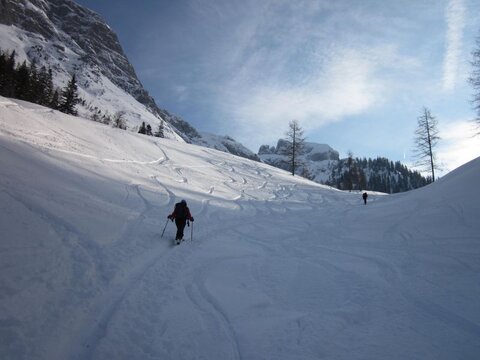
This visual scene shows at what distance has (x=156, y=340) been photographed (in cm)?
426

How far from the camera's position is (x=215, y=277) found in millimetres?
6883

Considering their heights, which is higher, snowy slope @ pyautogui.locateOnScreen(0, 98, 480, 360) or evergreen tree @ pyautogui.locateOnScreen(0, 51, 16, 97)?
evergreen tree @ pyautogui.locateOnScreen(0, 51, 16, 97)

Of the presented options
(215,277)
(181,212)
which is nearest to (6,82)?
(181,212)

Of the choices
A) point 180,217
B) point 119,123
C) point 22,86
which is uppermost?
point 119,123

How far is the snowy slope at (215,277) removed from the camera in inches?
165

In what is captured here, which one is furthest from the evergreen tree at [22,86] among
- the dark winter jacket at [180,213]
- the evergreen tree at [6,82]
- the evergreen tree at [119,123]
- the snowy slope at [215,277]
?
the dark winter jacket at [180,213]

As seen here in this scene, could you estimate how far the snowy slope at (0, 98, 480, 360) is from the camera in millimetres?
4193

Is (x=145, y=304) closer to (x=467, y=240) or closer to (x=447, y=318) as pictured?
(x=447, y=318)

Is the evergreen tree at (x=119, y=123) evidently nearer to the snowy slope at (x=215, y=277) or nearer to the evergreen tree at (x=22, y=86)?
the evergreen tree at (x=22, y=86)

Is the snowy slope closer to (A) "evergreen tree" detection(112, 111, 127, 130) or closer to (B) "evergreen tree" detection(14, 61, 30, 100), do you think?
(B) "evergreen tree" detection(14, 61, 30, 100)

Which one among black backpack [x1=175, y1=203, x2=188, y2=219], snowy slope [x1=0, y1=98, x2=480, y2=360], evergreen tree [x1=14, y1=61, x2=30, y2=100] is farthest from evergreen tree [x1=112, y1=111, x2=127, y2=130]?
black backpack [x1=175, y1=203, x2=188, y2=219]

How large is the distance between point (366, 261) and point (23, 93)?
2754 inches

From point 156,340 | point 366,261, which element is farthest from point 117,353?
point 366,261

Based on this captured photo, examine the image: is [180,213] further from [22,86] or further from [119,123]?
[119,123]
